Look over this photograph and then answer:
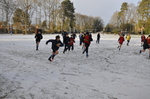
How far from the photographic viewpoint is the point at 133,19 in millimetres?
60250

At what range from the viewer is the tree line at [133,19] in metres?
45.8

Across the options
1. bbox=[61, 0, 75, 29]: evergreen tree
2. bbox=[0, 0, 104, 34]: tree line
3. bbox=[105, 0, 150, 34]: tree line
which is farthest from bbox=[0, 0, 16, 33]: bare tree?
bbox=[105, 0, 150, 34]: tree line

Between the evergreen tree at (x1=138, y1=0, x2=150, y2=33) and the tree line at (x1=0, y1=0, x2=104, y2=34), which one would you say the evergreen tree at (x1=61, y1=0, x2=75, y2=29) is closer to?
the tree line at (x1=0, y1=0, x2=104, y2=34)

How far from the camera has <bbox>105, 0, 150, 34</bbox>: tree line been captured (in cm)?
4575

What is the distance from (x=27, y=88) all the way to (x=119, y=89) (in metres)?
2.66

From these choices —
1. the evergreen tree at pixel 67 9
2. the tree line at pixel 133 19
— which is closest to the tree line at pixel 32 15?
the evergreen tree at pixel 67 9

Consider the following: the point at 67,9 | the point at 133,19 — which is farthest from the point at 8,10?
the point at 133,19

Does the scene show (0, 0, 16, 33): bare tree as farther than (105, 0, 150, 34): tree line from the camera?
No

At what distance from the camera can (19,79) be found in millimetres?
3922

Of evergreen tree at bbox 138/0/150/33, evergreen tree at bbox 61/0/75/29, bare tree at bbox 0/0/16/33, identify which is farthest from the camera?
evergreen tree at bbox 61/0/75/29

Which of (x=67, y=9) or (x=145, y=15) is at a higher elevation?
(x=67, y=9)

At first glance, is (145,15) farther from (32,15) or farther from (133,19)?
(32,15)

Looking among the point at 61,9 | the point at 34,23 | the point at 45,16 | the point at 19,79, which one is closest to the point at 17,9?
the point at 34,23

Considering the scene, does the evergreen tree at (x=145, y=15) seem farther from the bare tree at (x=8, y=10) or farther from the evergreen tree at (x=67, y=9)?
the bare tree at (x=8, y=10)
